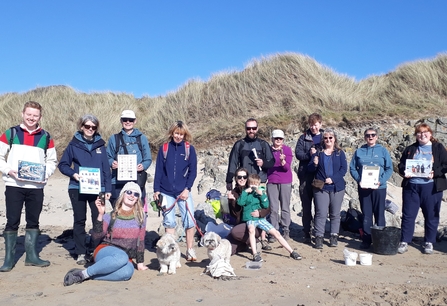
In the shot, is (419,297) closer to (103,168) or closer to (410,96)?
(103,168)

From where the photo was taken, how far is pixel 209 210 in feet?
28.5

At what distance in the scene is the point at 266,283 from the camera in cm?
529

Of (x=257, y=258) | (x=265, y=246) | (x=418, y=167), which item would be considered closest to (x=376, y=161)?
(x=418, y=167)

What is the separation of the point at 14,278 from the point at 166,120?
1369 centimetres

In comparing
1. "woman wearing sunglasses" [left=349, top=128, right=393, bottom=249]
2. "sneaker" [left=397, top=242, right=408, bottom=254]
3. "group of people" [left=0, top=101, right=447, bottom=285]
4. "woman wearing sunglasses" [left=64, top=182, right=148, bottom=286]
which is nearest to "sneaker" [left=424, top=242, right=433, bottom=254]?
"group of people" [left=0, top=101, right=447, bottom=285]

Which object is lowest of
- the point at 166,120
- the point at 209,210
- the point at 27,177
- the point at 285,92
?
the point at 209,210

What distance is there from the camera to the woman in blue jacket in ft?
21.0

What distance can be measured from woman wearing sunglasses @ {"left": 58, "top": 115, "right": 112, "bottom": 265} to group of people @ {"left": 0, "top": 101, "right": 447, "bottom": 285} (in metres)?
0.01

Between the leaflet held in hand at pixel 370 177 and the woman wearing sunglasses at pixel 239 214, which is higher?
the leaflet held in hand at pixel 370 177

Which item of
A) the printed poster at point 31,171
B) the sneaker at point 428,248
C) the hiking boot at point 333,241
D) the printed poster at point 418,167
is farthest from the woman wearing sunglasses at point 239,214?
the printed poster at point 31,171

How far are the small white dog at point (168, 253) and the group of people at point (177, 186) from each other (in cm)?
32

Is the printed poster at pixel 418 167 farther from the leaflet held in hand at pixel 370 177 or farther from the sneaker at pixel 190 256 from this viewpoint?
the sneaker at pixel 190 256

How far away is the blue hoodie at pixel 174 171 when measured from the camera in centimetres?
644

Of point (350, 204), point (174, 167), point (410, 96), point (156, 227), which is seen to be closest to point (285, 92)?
point (410, 96)
